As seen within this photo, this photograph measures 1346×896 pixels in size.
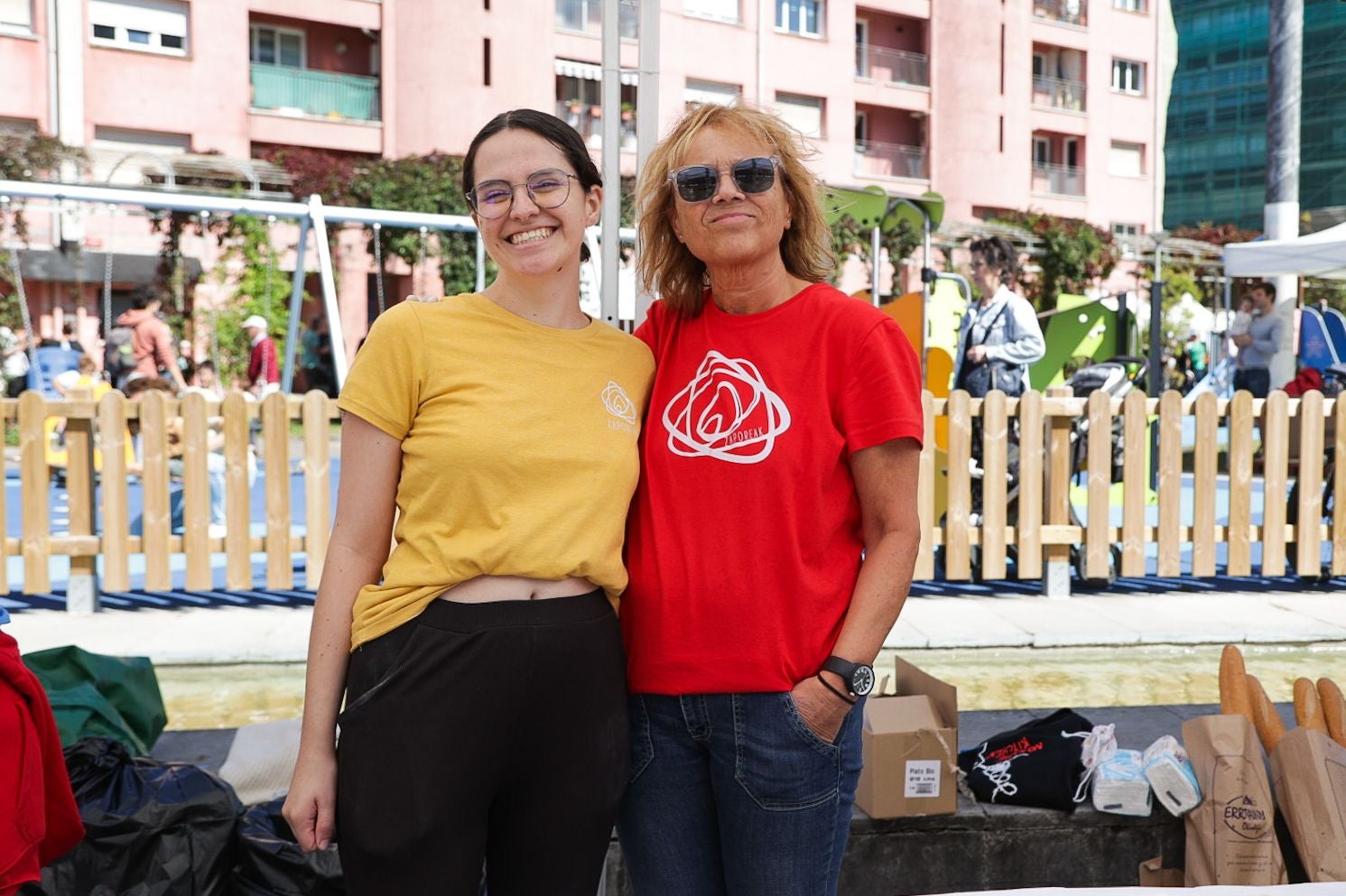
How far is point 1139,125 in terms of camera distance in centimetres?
4466

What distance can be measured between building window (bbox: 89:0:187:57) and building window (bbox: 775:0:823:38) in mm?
16084

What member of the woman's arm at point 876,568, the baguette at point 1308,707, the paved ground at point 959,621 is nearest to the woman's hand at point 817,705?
the woman's arm at point 876,568

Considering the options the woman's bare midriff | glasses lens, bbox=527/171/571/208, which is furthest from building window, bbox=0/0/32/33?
the woman's bare midriff

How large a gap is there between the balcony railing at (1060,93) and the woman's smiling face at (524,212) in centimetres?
4335

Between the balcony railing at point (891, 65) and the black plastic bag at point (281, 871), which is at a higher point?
the balcony railing at point (891, 65)

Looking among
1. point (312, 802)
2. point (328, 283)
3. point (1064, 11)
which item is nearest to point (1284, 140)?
point (328, 283)

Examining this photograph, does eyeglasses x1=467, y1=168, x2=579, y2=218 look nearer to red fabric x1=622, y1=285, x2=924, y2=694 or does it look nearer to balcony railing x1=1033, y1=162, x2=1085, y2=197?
red fabric x1=622, y1=285, x2=924, y2=694

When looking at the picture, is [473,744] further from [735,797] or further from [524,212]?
[524,212]

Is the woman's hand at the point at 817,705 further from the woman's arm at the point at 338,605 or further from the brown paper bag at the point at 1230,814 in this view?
the brown paper bag at the point at 1230,814

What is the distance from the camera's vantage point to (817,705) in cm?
188

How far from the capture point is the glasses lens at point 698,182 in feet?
6.49

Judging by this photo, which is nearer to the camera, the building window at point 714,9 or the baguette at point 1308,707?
the baguette at point 1308,707

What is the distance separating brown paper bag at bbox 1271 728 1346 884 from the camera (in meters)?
3.08

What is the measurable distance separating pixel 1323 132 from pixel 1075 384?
65.8 meters
